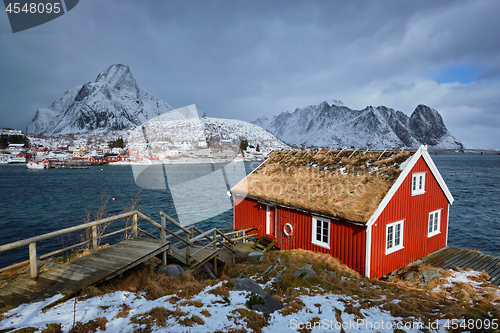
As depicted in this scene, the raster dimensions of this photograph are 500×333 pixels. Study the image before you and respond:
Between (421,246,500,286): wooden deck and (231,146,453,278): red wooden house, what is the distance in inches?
24.2

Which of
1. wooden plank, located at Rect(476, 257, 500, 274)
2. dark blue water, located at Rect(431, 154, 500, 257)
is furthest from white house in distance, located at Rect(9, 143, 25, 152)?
→ wooden plank, located at Rect(476, 257, 500, 274)

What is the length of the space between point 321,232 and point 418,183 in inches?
252

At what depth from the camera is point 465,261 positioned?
1434 centimetres

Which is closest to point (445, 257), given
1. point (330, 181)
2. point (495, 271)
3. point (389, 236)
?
point (495, 271)

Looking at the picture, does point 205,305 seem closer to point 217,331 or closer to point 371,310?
point 217,331

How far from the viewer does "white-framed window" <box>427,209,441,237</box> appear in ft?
51.3

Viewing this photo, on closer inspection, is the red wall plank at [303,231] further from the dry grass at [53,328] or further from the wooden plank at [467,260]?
the dry grass at [53,328]

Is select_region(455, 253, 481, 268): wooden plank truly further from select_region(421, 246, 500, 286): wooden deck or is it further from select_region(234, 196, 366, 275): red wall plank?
select_region(234, 196, 366, 275): red wall plank

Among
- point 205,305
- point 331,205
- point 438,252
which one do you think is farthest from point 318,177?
point 205,305

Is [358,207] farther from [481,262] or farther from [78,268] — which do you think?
[78,268]

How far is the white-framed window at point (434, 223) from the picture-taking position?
15.6 metres

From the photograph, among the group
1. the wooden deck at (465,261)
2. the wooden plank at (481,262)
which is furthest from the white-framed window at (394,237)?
the wooden plank at (481,262)

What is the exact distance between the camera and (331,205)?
510 inches

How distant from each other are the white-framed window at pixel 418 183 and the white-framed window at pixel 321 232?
528 centimetres
